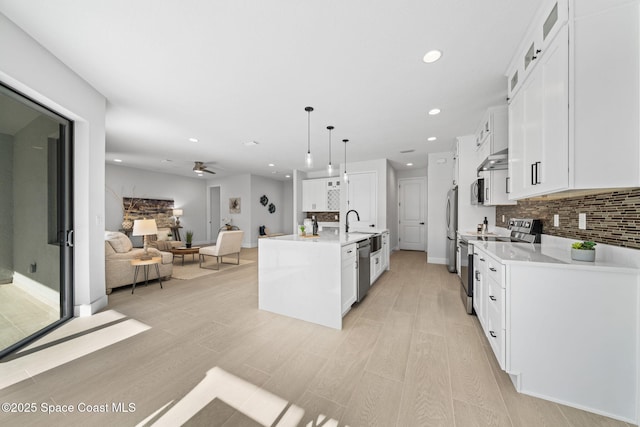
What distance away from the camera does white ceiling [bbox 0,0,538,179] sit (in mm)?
1653

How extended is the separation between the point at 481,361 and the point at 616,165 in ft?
5.33

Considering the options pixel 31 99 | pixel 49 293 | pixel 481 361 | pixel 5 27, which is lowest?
pixel 481 361

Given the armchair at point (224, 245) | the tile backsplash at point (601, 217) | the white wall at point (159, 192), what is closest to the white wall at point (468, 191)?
the tile backsplash at point (601, 217)

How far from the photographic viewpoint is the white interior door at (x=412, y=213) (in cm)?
729

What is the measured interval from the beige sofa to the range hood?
17.4ft

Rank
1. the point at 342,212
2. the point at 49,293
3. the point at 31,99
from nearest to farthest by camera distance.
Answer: the point at 31,99, the point at 49,293, the point at 342,212

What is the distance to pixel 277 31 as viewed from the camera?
183cm

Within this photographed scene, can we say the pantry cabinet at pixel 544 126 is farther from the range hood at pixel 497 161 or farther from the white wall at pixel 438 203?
the white wall at pixel 438 203

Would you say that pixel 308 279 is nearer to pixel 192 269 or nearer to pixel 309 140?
pixel 309 140

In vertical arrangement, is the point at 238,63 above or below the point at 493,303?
above

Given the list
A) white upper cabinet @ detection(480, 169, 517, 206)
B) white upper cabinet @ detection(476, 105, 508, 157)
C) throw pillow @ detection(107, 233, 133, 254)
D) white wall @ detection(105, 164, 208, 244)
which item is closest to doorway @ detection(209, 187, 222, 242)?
white wall @ detection(105, 164, 208, 244)

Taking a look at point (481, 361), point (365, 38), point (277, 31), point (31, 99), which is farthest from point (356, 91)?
point (31, 99)

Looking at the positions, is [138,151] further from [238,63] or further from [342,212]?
[342,212]

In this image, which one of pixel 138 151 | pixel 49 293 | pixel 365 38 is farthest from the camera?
pixel 138 151
